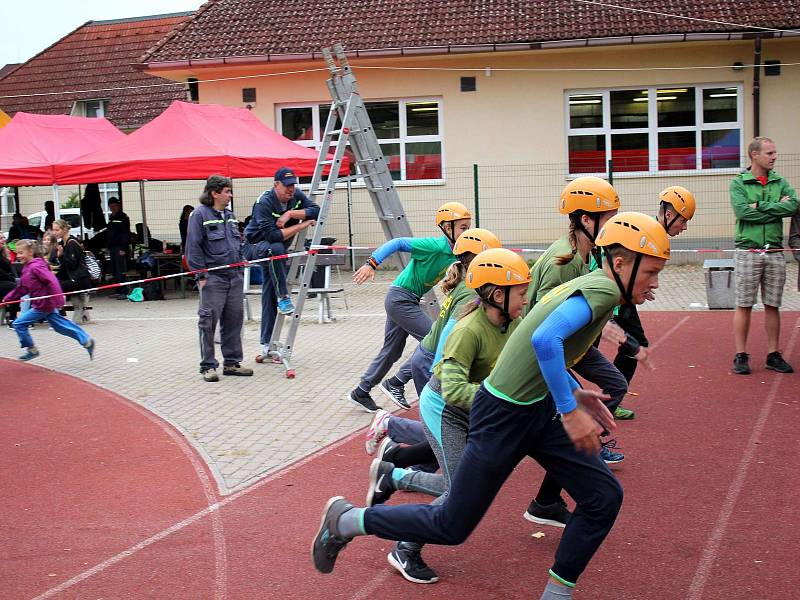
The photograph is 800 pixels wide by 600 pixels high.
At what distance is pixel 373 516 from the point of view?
4602 millimetres

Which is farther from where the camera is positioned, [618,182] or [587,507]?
[618,182]

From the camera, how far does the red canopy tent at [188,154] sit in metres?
17.0

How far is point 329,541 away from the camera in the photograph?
475 cm

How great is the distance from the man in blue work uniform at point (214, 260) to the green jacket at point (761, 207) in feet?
16.5

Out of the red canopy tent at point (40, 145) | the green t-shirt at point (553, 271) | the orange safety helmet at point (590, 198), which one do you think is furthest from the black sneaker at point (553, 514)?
the red canopy tent at point (40, 145)

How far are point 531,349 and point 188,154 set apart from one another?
13726mm

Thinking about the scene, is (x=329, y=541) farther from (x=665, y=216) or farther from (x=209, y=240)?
(x=209, y=240)

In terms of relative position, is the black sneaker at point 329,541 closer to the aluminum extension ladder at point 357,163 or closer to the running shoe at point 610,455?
the running shoe at point 610,455

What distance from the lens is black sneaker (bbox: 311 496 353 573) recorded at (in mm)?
4734

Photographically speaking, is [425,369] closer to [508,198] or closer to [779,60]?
[508,198]

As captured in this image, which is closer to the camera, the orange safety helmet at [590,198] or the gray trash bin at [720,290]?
the orange safety helmet at [590,198]

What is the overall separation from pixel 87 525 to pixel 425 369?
2280 mm

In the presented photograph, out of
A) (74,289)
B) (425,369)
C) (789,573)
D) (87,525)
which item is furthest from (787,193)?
(74,289)

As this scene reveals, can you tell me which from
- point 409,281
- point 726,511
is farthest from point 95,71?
point 726,511
